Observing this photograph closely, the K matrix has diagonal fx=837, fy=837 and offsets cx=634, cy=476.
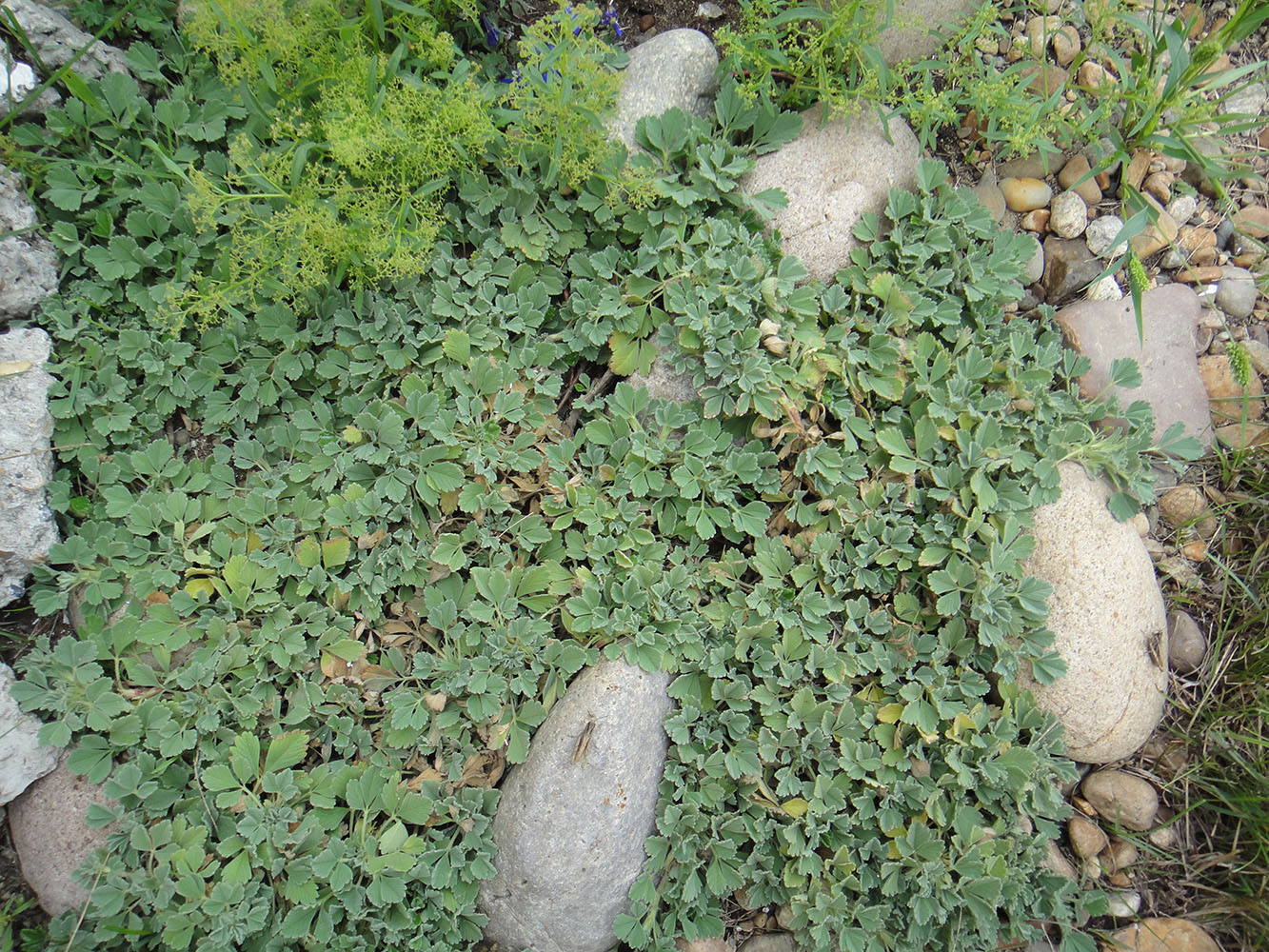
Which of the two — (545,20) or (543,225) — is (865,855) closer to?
(543,225)

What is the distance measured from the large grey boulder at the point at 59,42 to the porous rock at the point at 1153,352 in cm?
407

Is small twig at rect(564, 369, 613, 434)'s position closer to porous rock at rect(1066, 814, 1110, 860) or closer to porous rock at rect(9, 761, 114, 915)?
porous rock at rect(9, 761, 114, 915)

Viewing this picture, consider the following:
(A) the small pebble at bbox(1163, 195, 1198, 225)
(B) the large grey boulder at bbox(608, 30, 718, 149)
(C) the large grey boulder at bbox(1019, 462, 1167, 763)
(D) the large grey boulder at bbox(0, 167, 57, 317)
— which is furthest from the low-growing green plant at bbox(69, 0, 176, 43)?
(A) the small pebble at bbox(1163, 195, 1198, 225)

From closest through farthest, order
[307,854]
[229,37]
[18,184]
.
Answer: [307,854]
[229,37]
[18,184]

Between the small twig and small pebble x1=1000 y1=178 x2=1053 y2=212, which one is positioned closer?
the small twig

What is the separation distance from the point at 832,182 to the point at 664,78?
0.81 m

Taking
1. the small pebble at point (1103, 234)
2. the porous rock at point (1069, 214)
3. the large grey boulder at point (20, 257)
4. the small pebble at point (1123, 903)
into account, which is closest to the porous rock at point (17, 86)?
the large grey boulder at point (20, 257)

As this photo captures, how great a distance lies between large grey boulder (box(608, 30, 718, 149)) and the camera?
3.45 meters

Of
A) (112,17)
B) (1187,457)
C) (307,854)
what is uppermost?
(112,17)

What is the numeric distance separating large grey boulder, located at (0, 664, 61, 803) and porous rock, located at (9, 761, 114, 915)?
0.22ft

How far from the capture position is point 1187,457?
3.21m

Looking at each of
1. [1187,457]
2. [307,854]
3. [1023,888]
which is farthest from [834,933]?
[1187,457]

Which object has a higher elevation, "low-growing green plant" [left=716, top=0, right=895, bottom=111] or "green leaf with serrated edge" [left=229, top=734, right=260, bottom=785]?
"low-growing green plant" [left=716, top=0, right=895, bottom=111]

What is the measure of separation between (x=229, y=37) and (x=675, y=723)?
2961 millimetres
